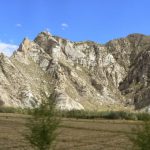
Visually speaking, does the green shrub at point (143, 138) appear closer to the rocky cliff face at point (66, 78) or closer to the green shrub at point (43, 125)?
the green shrub at point (43, 125)

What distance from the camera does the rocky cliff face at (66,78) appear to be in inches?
6122

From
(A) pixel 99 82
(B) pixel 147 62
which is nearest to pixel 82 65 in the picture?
(A) pixel 99 82

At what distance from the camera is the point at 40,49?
186500 mm

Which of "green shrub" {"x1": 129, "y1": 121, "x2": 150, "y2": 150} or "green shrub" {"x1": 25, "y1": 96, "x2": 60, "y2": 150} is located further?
"green shrub" {"x1": 25, "y1": 96, "x2": 60, "y2": 150}

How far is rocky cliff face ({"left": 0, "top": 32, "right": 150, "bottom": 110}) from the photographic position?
156m

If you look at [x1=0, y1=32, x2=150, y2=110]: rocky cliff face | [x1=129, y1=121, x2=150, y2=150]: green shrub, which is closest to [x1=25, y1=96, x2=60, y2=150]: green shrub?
[x1=129, y1=121, x2=150, y2=150]: green shrub

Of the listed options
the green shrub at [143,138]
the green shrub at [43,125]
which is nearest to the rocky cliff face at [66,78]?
the green shrub at [43,125]

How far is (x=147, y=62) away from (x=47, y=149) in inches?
6627

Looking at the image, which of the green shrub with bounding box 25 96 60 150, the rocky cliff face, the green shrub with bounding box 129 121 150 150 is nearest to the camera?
the green shrub with bounding box 129 121 150 150

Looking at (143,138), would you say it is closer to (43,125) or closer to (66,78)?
(43,125)

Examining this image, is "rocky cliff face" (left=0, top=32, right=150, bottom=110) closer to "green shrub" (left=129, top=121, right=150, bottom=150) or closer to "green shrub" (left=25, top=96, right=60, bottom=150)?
"green shrub" (left=25, top=96, right=60, bottom=150)

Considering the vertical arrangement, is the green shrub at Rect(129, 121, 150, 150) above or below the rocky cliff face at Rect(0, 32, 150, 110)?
below

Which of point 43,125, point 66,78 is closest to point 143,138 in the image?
point 43,125

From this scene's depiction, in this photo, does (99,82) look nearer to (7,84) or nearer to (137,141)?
(7,84)
